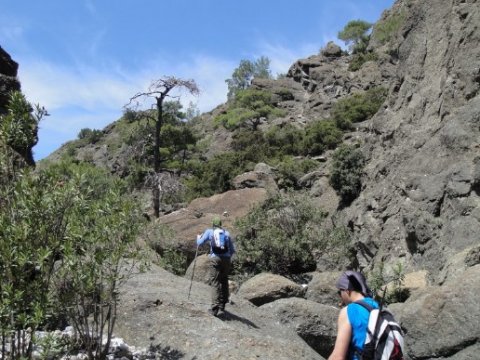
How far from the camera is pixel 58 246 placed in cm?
697

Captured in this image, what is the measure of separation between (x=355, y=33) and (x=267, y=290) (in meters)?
60.8

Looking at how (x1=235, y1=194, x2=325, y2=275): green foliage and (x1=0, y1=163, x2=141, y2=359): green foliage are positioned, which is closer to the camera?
(x1=0, y1=163, x2=141, y2=359): green foliage

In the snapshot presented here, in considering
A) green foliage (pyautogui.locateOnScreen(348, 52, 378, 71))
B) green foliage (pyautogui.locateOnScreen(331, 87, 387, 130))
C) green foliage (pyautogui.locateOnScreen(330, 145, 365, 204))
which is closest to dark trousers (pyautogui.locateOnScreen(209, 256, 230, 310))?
green foliage (pyautogui.locateOnScreen(330, 145, 365, 204))

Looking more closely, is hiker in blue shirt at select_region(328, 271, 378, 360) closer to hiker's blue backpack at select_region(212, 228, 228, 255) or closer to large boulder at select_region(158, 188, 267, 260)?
hiker's blue backpack at select_region(212, 228, 228, 255)

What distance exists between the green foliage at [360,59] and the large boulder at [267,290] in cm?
4613

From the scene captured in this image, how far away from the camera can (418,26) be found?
2094 cm

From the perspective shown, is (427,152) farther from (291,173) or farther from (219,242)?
(291,173)

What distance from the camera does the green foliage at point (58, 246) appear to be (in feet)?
20.9

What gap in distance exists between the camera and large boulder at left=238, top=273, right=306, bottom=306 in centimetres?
1390

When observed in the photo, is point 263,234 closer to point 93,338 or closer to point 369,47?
point 93,338

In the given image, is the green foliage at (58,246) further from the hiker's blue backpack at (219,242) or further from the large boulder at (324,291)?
the large boulder at (324,291)

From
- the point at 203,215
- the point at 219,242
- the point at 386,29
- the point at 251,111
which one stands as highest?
the point at 386,29

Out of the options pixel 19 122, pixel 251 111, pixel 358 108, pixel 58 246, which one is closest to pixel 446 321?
pixel 58 246

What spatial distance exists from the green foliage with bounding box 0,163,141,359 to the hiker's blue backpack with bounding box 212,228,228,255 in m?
2.12
